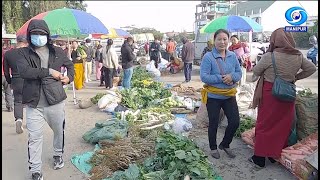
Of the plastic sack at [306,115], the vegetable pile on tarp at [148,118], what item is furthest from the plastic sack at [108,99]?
the plastic sack at [306,115]

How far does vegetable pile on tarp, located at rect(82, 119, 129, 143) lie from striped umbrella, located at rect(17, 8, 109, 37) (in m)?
2.38

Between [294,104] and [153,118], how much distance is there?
299 cm

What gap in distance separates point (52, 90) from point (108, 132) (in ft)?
5.34

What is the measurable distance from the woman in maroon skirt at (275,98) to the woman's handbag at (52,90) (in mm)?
2562

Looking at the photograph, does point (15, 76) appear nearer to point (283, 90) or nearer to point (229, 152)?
point (229, 152)

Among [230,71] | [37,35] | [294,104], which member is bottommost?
[294,104]

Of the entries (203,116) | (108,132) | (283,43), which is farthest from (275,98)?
(108,132)

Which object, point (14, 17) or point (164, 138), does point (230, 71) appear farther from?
point (14, 17)

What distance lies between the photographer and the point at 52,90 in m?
4.05

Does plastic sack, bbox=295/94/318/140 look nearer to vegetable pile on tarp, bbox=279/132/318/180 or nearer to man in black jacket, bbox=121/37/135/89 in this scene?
vegetable pile on tarp, bbox=279/132/318/180

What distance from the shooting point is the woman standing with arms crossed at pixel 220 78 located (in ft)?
14.6

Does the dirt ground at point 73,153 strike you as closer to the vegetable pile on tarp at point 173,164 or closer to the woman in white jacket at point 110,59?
the vegetable pile on tarp at point 173,164

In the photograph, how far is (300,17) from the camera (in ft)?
17.1

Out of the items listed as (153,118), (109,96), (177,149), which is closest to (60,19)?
(109,96)
